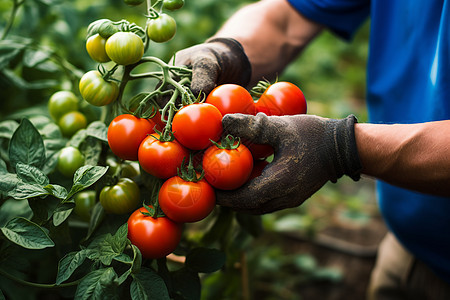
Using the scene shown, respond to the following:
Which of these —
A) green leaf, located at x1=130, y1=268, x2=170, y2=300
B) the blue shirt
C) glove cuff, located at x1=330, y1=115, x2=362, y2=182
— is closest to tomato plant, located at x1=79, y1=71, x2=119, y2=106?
green leaf, located at x1=130, y1=268, x2=170, y2=300

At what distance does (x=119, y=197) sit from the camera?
2.90ft

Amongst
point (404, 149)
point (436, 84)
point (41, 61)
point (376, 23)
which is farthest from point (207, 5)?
point (404, 149)

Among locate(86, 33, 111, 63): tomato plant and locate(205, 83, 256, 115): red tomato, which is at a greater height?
locate(86, 33, 111, 63): tomato plant

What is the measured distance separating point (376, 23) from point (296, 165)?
82 centimetres

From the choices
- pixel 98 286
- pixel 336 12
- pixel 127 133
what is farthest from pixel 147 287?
pixel 336 12

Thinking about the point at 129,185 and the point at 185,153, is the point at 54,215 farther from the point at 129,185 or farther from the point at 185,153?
the point at 185,153

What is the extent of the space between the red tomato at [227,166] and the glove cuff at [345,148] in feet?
0.72

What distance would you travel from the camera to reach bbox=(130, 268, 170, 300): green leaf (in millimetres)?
756

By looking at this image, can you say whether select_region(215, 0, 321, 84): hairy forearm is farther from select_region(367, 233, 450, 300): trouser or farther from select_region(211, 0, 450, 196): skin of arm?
select_region(367, 233, 450, 300): trouser

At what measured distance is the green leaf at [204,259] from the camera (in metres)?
0.91

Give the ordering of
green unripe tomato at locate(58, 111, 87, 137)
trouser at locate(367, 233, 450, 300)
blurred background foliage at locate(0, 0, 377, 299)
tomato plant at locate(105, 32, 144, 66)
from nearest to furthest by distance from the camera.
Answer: tomato plant at locate(105, 32, 144, 66) → green unripe tomato at locate(58, 111, 87, 137) → blurred background foliage at locate(0, 0, 377, 299) → trouser at locate(367, 233, 450, 300)

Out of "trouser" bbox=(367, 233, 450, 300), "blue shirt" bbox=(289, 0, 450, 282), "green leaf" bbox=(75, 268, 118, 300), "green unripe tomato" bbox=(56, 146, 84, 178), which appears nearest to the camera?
"green leaf" bbox=(75, 268, 118, 300)

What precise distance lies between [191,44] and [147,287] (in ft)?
5.79

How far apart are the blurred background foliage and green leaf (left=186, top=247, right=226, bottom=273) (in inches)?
18.2
